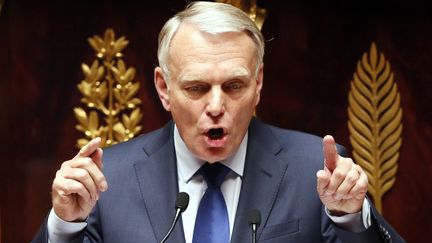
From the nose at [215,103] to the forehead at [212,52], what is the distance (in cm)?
5

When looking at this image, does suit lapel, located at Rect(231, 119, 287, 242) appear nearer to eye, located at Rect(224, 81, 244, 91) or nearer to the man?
the man

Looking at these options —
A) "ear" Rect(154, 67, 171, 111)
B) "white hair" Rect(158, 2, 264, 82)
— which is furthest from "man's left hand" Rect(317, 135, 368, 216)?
"ear" Rect(154, 67, 171, 111)

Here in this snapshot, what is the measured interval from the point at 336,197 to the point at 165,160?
451 mm

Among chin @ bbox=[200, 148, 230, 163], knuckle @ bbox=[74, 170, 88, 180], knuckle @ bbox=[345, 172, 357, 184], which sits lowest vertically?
chin @ bbox=[200, 148, 230, 163]

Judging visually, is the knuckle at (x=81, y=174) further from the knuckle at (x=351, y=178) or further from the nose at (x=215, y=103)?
the knuckle at (x=351, y=178)

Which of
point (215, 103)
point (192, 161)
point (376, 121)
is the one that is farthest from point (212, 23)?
point (376, 121)

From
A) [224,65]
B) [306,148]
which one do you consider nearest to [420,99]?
[306,148]

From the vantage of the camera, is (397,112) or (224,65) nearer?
(224,65)

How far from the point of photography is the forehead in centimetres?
179

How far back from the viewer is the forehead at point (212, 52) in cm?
179

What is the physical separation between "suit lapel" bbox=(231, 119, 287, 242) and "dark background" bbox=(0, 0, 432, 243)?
446 millimetres

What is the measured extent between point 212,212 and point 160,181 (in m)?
0.15

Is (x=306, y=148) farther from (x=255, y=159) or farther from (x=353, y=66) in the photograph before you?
(x=353, y=66)

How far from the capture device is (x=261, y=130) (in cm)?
198
